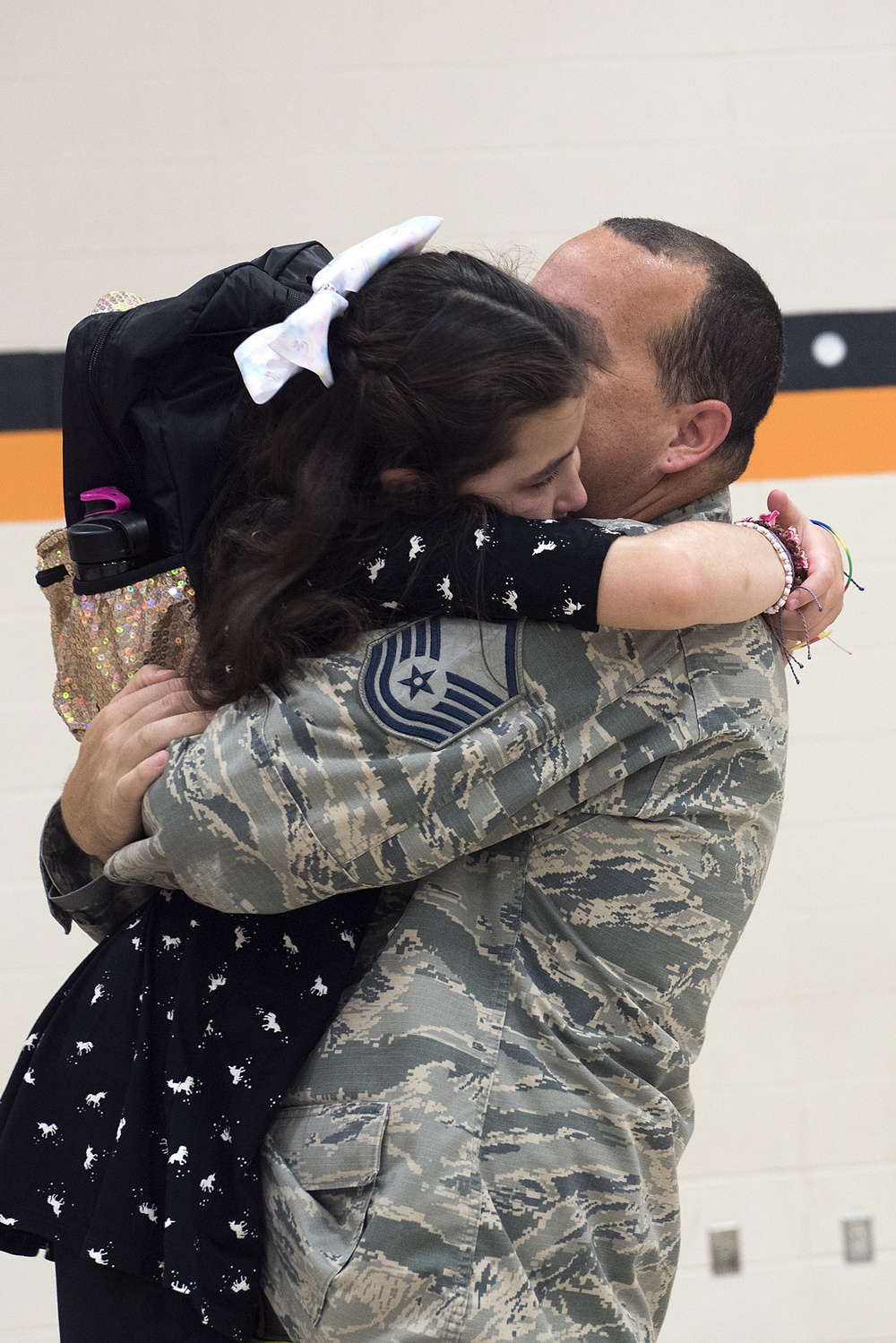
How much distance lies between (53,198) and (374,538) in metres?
1.89

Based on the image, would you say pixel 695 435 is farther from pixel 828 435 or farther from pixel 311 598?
pixel 828 435

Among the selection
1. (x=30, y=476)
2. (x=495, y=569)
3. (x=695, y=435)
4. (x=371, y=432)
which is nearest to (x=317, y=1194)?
(x=495, y=569)

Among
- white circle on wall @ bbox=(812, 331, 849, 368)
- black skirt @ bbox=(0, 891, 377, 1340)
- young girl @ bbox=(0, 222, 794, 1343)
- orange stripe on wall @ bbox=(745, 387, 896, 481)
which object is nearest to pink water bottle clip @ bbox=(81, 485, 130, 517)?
young girl @ bbox=(0, 222, 794, 1343)

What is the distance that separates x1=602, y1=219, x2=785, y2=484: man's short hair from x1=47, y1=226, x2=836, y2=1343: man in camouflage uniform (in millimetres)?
283

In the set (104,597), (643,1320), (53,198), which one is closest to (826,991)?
(643,1320)

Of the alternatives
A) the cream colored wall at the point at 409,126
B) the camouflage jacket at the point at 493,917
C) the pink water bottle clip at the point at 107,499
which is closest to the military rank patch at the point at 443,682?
the camouflage jacket at the point at 493,917

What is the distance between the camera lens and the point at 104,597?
50.0 inches

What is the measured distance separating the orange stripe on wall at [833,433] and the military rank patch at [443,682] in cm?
183

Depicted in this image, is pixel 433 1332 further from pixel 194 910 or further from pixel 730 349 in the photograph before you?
pixel 730 349

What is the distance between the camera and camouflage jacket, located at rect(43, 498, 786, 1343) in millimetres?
1036

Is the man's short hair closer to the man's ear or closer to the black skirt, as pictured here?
the man's ear

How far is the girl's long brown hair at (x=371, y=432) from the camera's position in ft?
3.41

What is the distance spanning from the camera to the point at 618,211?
2627 mm

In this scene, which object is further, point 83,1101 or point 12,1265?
point 12,1265
